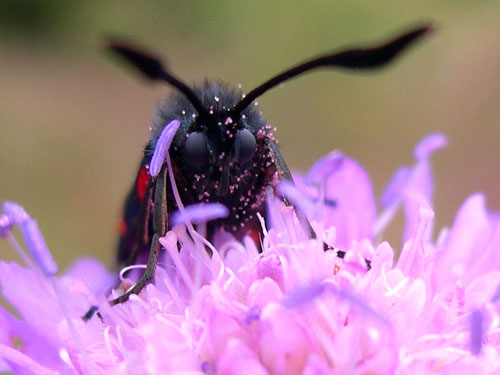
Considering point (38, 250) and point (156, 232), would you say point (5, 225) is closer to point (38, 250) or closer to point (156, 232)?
point (38, 250)

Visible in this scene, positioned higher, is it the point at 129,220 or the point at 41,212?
the point at 41,212

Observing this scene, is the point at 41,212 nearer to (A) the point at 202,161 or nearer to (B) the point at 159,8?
(B) the point at 159,8

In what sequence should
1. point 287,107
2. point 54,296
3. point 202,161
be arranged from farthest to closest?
1. point 287,107
2. point 54,296
3. point 202,161

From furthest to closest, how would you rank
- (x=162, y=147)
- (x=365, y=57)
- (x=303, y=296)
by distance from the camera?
(x=162, y=147)
(x=365, y=57)
(x=303, y=296)

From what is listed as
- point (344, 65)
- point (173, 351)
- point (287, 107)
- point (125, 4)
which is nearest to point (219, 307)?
point (173, 351)

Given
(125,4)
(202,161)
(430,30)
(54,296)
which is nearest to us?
(430,30)

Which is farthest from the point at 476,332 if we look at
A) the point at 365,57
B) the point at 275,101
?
the point at 275,101
